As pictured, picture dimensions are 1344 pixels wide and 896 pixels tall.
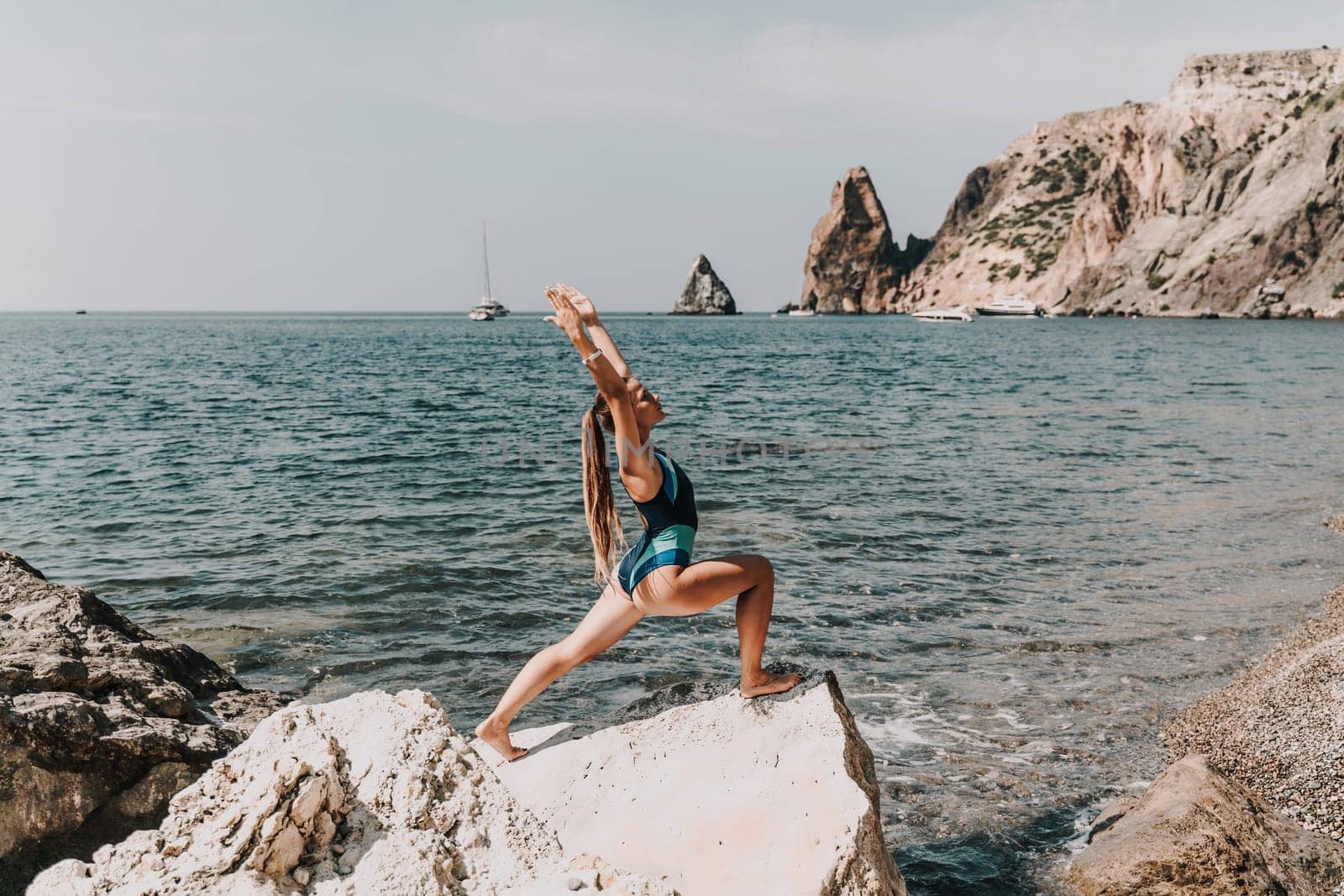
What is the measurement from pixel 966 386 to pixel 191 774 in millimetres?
35869

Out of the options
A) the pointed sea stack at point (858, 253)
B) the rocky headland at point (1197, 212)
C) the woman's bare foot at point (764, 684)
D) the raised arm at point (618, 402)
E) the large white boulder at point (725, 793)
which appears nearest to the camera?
the large white boulder at point (725, 793)

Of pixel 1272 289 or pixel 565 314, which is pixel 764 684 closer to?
pixel 565 314

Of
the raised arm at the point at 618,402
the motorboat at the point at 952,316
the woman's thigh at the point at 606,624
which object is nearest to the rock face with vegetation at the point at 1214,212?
the motorboat at the point at 952,316

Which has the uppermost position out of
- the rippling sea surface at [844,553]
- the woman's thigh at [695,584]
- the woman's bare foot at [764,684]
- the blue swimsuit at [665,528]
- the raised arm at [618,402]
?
the raised arm at [618,402]

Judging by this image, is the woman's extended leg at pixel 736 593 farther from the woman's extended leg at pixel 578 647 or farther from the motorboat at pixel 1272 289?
the motorboat at pixel 1272 289

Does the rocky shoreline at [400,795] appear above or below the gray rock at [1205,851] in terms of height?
above

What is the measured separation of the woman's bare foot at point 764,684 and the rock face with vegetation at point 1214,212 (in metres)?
90.7

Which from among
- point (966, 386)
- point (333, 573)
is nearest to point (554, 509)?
point (333, 573)

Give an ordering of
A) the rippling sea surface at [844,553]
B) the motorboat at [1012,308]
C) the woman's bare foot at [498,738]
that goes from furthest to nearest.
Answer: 1. the motorboat at [1012,308]
2. the rippling sea surface at [844,553]
3. the woman's bare foot at [498,738]

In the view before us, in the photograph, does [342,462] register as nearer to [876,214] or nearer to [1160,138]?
[1160,138]

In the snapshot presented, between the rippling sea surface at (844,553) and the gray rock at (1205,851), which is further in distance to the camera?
the rippling sea surface at (844,553)

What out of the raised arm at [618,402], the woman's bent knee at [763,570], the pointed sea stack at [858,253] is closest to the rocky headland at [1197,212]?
the pointed sea stack at [858,253]

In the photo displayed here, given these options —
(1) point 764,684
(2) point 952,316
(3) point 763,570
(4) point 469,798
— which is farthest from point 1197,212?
(4) point 469,798

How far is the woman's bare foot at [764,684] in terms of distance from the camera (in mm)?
4578
